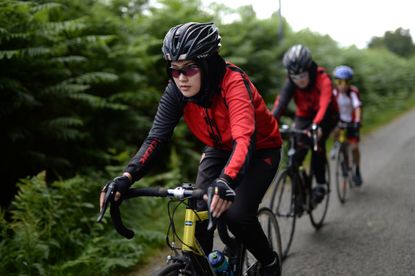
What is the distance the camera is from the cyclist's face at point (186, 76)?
3.23 meters

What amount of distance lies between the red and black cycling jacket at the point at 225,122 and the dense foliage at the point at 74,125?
2.06 m

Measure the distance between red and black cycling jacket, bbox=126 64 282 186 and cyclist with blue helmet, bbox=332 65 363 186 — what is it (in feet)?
15.6

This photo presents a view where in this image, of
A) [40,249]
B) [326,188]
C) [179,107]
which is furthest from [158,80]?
[179,107]

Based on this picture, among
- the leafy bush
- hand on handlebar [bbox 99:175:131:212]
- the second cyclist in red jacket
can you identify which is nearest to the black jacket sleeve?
hand on handlebar [bbox 99:175:131:212]

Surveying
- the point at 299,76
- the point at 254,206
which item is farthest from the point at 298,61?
the point at 254,206

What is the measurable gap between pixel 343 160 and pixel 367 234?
220 centimetres

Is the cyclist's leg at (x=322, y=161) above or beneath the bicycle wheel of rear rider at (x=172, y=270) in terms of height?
beneath

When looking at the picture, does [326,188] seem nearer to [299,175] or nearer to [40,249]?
[299,175]

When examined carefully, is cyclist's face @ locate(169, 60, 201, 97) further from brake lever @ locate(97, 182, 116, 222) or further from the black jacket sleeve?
brake lever @ locate(97, 182, 116, 222)

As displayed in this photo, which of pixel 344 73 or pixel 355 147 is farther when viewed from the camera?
pixel 355 147

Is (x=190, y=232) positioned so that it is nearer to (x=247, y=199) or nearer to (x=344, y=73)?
(x=247, y=199)

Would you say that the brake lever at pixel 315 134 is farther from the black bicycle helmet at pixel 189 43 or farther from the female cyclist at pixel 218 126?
the black bicycle helmet at pixel 189 43

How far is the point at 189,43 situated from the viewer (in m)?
3.15

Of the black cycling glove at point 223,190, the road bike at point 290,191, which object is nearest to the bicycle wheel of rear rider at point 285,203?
the road bike at point 290,191
